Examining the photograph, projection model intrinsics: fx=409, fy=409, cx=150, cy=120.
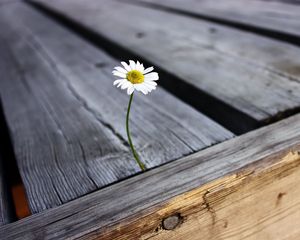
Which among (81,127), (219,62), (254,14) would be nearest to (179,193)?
(81,127)

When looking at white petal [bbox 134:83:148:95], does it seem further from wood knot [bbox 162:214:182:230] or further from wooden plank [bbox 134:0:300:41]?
wooden plank [bbox 134:0:300:41]

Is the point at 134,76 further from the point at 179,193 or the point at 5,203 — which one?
the point at 5,203

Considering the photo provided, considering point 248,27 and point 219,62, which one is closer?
point 219,62

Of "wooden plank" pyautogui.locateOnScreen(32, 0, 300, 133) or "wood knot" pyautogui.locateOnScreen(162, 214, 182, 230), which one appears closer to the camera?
"wood knot" pyautogui.locateOnScreen(162, 214, 182, 230)

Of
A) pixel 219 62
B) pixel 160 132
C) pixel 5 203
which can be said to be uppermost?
pixel 219 62

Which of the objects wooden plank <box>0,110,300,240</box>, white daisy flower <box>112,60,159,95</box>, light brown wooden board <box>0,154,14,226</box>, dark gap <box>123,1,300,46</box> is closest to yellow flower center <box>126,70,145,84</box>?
white daisy flower <box>112,60,159,95</box>

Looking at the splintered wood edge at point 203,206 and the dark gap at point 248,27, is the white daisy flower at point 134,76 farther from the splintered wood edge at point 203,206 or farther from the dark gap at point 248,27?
the dark gap at point 248,27

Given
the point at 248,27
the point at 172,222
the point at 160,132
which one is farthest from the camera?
A: the point at 248,27

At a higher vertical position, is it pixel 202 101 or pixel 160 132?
pixel 202 101

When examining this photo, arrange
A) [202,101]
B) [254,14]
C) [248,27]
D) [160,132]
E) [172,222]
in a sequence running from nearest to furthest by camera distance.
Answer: [172,222]
[160,132]
[202,101]
[248,27]
[254,14]
